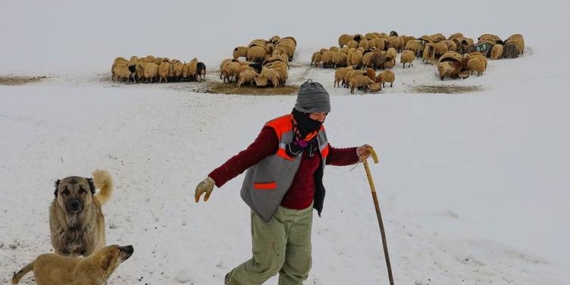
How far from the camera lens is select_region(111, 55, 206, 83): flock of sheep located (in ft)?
63.9

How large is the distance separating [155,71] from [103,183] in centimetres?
1489

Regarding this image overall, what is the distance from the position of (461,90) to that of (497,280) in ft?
43.5

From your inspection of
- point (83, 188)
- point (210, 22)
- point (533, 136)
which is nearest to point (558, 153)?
point (533, 136)

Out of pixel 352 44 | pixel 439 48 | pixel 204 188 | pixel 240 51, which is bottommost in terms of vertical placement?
pixel 204 188

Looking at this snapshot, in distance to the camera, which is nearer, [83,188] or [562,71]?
[83,188]

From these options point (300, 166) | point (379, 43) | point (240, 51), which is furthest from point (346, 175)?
point (379, 43)

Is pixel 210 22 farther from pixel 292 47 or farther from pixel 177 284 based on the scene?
pixel 177 284

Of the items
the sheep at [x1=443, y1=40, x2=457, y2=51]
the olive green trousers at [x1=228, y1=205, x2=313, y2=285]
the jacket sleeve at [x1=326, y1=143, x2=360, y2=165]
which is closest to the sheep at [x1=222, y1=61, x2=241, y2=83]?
the sheep at [x1=443, y1=40, x2=457, y2=51]

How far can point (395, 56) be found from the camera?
74.6 ft

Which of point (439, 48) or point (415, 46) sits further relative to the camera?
point (415, 46)

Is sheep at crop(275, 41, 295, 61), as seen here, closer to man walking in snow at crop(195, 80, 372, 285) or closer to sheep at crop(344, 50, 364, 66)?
sheep at crop(344, 50, 364, 66)

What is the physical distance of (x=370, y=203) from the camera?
25.1 feet

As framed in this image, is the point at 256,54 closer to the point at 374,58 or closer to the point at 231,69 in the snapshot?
the point at 231,69

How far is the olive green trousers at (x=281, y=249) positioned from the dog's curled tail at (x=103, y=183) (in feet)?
6.49
